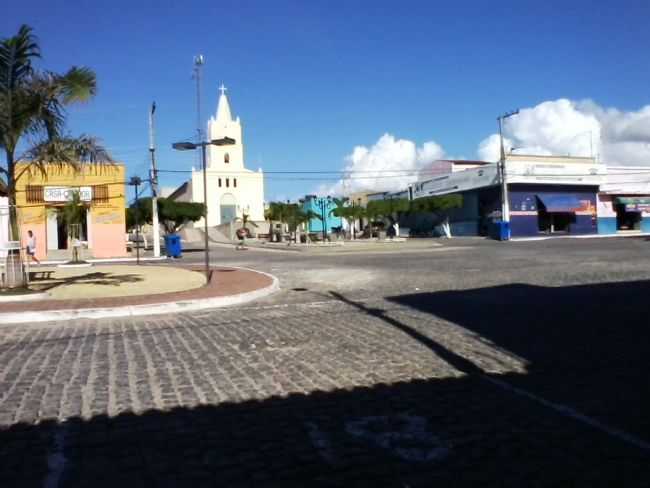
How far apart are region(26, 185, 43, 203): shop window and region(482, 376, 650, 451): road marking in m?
30.5

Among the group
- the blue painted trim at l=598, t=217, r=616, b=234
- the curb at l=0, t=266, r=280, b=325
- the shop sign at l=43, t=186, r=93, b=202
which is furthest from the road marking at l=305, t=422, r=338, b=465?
the blue painted trim at l=598, t=217, r=616, b=234

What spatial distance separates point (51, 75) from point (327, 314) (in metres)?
8.33

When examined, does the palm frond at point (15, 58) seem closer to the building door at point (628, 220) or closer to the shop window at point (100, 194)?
the shop window at point (100, 194)

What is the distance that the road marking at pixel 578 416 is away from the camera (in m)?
4.44

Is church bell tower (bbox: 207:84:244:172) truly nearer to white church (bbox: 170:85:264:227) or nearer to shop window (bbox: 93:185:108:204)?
white church (bbox: 170:85:264:227)

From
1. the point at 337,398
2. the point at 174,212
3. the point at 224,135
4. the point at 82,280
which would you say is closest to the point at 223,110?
the point at 224,135

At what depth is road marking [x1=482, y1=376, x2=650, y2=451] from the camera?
14.6 ft

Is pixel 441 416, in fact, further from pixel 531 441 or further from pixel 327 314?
pixel 327 314

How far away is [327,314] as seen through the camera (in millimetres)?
11219

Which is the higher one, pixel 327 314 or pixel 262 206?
pixel 262 206

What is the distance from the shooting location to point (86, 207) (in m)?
32.4

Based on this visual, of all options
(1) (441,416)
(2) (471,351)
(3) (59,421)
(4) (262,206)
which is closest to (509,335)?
(2) (471,351)

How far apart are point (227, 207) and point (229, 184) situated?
11.2ft

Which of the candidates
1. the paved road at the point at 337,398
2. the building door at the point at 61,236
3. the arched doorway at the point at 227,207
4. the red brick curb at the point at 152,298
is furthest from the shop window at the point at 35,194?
the arched doorway at the point at 227,207
